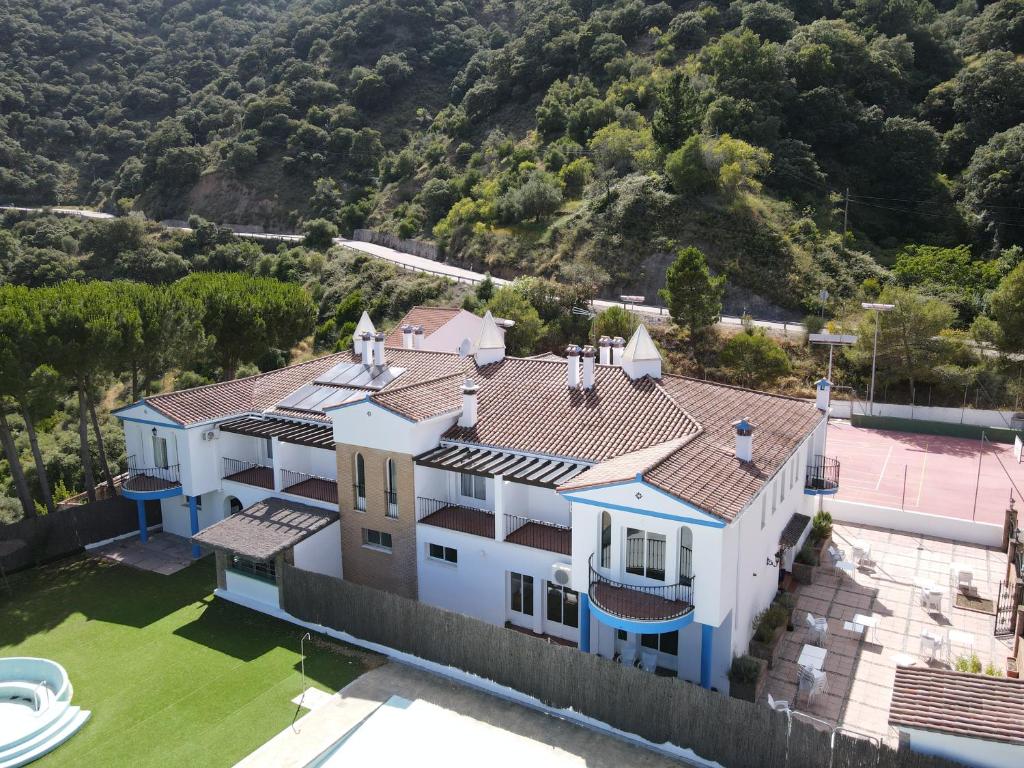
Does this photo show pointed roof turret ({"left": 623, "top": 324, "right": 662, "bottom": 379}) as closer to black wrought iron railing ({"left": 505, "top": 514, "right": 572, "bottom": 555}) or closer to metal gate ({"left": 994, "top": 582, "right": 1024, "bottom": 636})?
black wrought iron railing ({"left": 505, "top": 514, "right": 572, "bottom": 555})

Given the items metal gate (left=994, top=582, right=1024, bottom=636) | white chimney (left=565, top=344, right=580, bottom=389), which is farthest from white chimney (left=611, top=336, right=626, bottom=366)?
metal gate (left=994, top=582, right=1024, bottom=636)

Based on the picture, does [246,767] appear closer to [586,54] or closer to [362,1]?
[586,54]

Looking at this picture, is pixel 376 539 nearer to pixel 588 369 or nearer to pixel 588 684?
pixel 588 369

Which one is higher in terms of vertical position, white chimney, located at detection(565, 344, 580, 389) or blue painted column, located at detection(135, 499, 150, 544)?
white chimney, located at detection(565, 344, 580, 389)

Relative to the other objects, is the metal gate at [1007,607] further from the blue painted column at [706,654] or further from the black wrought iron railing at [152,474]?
the black wrought iron railing at [152,474]

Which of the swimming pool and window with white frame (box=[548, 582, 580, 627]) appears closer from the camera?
the swimming pool

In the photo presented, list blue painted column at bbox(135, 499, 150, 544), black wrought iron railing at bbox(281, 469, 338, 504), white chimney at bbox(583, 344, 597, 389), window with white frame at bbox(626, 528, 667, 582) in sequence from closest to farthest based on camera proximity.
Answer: window with white frame at bbox(626, 528, 667, 582), white chimney at bbox(583, 344, 597, 389), black wrought iron railing at bbox(281, 469, 338, 504), blue painted column at bbox(135, 499, 150, 544)
